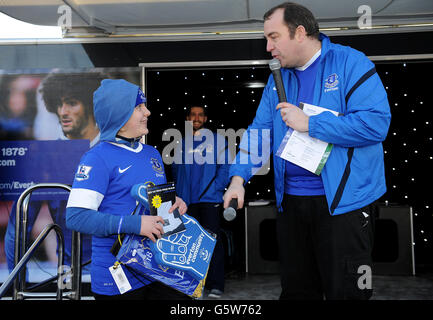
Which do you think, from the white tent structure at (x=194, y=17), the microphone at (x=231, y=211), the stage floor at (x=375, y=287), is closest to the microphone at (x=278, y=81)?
the microphone at (x=231, y=211)

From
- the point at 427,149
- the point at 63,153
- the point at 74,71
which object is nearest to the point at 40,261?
the point at 63,153

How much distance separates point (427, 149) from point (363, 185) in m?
5.15

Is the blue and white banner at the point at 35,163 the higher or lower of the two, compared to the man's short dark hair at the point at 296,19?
lower

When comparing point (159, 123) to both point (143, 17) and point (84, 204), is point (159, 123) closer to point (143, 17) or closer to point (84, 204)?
point (143, 17)

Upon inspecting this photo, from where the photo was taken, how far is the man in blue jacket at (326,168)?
1.44 meters

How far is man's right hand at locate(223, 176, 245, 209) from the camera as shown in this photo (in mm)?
1453

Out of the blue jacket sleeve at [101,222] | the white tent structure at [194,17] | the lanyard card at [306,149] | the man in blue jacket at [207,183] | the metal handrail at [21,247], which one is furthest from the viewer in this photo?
the man in blue jacket at [207,183]

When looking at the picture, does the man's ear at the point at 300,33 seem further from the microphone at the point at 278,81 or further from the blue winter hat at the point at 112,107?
the blue winter hat at the point at 112,107

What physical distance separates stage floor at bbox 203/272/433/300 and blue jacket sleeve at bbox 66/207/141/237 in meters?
2.74

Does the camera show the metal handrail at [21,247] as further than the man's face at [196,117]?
No

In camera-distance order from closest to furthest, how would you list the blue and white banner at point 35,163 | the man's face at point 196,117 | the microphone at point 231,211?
1. the microphone at point 231,211
2. the blue and white banner at point 35,163
3. the man's face at point 196,117

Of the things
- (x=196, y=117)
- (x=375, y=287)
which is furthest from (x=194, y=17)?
(x=375, y=287)

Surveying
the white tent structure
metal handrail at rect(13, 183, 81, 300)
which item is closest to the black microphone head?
metal handrail at rect(13, 183, 81, 300)

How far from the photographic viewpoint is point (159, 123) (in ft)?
21.3
